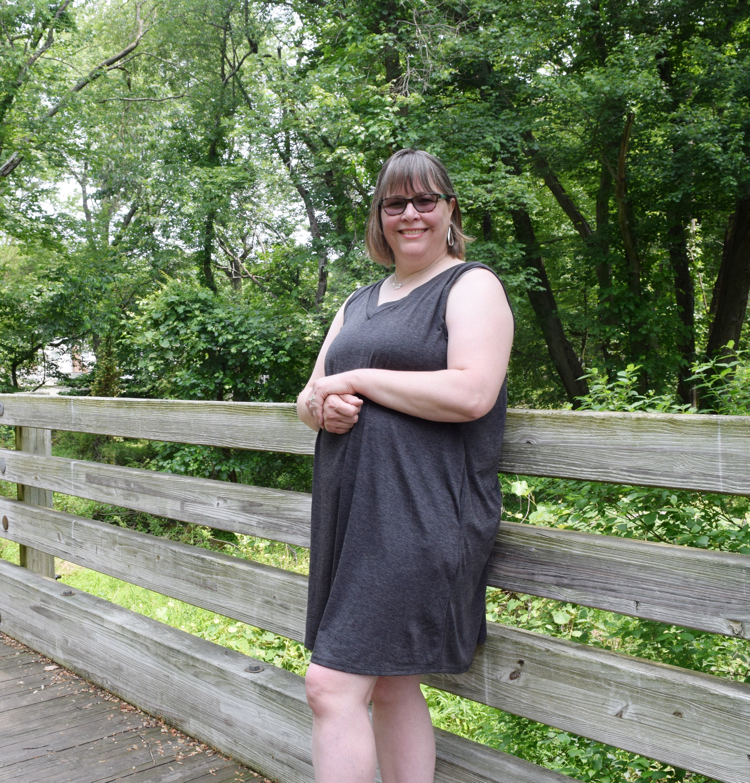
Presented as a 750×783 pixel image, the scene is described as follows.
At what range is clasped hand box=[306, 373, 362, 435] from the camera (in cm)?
168

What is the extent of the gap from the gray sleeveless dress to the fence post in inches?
97.7

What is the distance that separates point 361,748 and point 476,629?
0.38 metres

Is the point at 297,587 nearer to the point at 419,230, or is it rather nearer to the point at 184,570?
the point at 184,570

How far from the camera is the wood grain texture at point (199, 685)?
1954 millimetres

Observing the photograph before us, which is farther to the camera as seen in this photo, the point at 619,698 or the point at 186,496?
the point at 186,496

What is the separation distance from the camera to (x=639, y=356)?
41.2ft

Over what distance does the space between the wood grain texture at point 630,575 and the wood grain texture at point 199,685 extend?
486 millimetres

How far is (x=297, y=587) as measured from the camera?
2342 millimetres

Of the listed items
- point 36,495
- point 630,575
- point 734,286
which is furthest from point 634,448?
point 734,286

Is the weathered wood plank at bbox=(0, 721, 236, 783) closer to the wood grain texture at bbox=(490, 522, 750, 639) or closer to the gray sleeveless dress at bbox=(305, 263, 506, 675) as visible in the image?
the gray sleeveless dress at bbox=(305, 263, 506, 675)

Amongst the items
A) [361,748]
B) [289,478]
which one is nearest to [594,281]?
[289,478]

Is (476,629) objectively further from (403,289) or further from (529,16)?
(529,16)

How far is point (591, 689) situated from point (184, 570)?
5.33 feet

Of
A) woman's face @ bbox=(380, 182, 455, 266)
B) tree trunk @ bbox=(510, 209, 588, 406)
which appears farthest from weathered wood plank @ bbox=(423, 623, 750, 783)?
tree trunk @ bbox=(510, 209, 588, 406)
